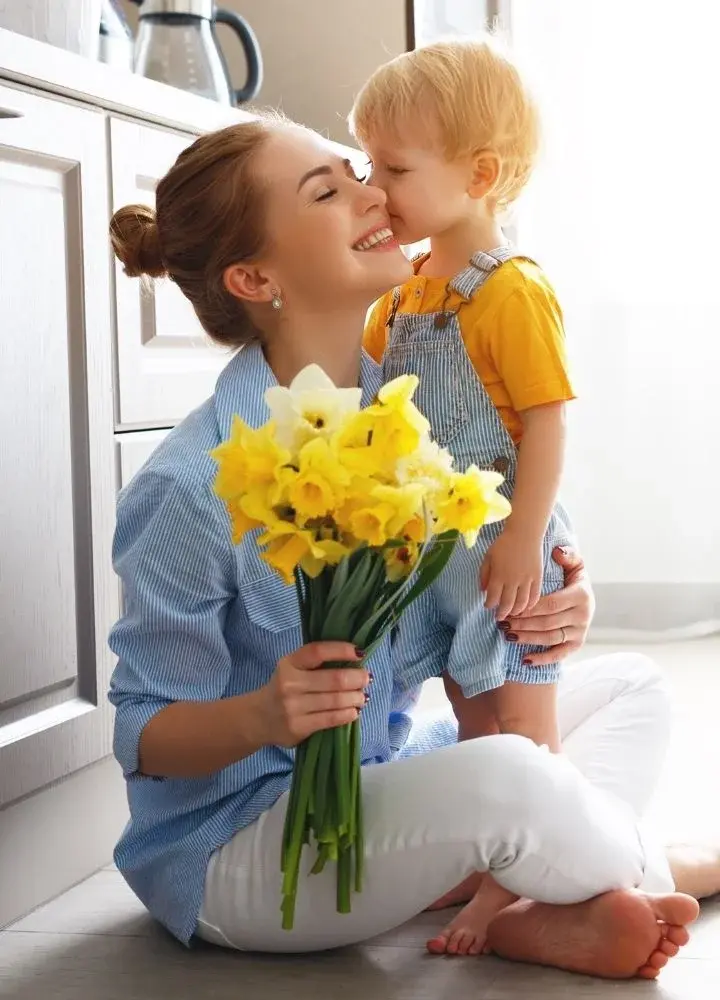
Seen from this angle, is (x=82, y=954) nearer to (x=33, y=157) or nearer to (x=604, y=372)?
(x=33, y=157)

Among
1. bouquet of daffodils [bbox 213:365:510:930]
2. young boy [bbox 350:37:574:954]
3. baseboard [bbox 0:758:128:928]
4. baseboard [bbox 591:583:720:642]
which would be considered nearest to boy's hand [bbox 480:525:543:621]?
young boy [bbox 350:37:574:954]

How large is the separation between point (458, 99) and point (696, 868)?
0.91m

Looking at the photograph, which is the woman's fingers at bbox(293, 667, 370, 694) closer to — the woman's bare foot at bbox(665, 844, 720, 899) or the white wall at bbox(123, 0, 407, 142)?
the woman's bare foot at bbox(665, 844, 720, 899)

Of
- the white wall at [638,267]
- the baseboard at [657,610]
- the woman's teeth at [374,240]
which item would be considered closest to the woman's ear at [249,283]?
the woman's teeth at [374,240]

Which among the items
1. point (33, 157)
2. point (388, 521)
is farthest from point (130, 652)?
point (33, 157)

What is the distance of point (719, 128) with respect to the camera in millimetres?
3180

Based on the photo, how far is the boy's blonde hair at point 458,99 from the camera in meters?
1.58

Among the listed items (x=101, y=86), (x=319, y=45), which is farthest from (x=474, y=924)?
(x=319, y=45)

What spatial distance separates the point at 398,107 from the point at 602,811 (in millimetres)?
793

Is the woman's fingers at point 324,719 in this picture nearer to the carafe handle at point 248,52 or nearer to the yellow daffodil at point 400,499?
the yellow daffodil at point 400,499

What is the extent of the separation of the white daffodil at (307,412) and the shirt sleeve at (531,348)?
43 centimetres

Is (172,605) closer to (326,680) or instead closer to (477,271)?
(326,680)

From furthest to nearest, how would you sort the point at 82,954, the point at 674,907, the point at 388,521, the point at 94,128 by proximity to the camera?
the point at 94,128, the point at 82,954, the point at 674,907, the point at 388,521

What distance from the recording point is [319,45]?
117 inches
